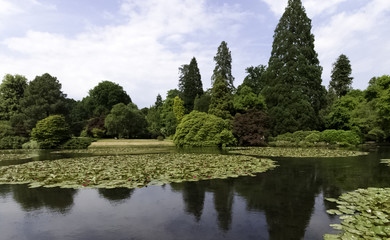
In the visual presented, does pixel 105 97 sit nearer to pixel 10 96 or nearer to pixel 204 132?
pixel 10 96

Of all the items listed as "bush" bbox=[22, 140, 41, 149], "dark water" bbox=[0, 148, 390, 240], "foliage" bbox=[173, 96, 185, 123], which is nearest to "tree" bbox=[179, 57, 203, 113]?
"foliage" bbox=[173, 96, 185, 123]

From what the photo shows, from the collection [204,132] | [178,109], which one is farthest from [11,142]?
[178,109]

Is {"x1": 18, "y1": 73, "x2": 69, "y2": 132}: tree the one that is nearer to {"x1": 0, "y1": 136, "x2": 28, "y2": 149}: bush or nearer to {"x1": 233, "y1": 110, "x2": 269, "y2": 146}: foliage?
{"x1": 0, "y1": 136, "x2": 28, "y2": 149}: bush

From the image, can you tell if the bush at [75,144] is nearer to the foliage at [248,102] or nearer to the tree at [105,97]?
the tree at [105,97]

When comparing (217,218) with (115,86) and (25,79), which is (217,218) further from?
(115,86)

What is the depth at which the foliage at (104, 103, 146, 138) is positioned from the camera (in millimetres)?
43250

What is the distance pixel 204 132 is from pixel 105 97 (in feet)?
113

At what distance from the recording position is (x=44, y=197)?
722 centimetres

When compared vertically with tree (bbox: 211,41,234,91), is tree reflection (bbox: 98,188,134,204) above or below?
below

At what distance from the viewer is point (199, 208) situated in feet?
20.4

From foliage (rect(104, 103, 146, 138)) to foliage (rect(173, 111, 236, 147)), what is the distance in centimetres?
1384

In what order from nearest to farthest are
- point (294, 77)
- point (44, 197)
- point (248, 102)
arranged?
point (44, 197) < point (248, 102) < point (294, 77)

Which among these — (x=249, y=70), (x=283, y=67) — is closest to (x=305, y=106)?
(x=283, y=67)

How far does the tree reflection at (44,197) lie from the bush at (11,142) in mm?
29142
